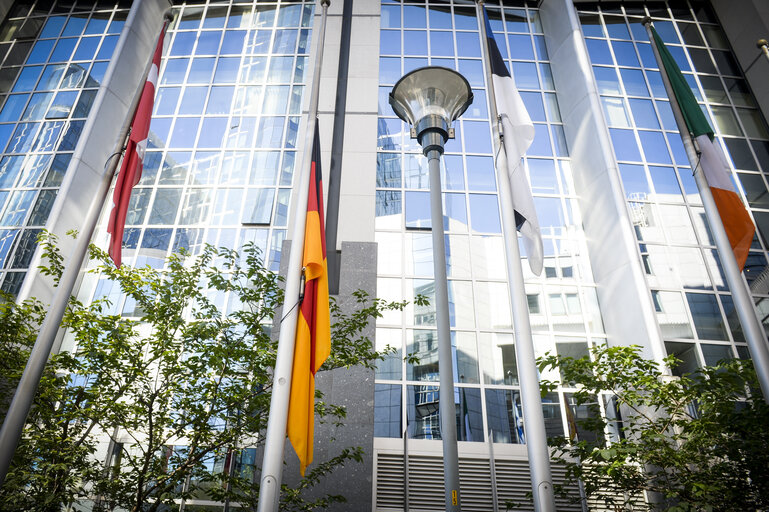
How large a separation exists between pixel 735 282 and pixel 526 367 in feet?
11.5

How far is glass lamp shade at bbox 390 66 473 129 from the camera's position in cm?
720

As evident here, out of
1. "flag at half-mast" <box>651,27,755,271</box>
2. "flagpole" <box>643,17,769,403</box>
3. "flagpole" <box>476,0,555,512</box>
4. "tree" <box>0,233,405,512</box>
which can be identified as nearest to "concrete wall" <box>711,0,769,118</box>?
"flag at half-mast" <box>651,27,755,271</box>

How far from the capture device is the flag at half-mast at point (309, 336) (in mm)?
5305

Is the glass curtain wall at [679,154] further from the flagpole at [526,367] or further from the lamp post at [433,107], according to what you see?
the lamp post at [433,107]

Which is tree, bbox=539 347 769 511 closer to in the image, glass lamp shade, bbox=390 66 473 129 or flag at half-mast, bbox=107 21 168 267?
glass lamp shade, bbox=390 66 473 129

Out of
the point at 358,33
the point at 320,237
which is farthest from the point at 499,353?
the point at 358,33

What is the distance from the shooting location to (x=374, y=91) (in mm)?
17078

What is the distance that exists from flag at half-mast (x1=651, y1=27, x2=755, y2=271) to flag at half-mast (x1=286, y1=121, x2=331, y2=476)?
5593 millimetres

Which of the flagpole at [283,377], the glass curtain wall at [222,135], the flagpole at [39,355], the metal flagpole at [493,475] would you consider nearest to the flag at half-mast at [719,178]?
the flagpole at [283,377]

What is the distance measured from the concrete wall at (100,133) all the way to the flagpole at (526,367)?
10.0 m

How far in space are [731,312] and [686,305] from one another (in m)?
1.27

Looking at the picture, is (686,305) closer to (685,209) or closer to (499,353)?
(685,209)

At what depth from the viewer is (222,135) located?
56.4 ft

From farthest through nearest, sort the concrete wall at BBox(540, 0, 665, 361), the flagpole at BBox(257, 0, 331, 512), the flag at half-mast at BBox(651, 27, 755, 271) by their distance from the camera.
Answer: the concrete wall at BBox(540, 0, 665, 361), the flag at half-mast at BBox(651, 27, 755, 271), the flagpole at BBox(257, 0, 331, 512)
